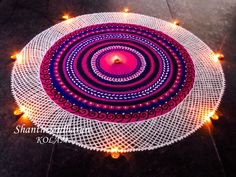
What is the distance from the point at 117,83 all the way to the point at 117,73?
0.10 metres

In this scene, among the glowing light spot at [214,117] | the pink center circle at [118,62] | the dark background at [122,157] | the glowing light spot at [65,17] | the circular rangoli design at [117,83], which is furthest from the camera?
the glowing light spot at [65,17]

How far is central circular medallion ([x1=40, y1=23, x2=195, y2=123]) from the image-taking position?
Result: 179 cm

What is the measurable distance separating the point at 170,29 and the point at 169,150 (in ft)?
3.94

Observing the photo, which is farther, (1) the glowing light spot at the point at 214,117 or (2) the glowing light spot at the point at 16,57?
(2) the glowing light spot at the point at 16,57

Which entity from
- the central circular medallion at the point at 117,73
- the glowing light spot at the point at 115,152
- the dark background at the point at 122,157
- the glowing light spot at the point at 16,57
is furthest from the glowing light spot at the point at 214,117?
the glowing light spot at the point at 16,57

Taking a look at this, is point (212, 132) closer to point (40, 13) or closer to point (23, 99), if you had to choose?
point (23, 99)

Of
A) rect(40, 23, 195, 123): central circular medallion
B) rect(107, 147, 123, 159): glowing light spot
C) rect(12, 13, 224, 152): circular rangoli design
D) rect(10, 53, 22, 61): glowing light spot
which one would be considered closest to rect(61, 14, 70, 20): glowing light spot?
rect(12, 13, 224, 152): circular rangoli design

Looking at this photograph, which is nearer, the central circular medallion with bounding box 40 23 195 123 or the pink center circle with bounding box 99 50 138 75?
the central circular medallion with bounding box 40 23 195 123

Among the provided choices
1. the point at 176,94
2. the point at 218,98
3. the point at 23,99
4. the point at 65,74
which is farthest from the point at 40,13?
the point at 218,98

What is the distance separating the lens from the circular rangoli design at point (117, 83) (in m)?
1.67

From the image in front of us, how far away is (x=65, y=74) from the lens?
1.98 meters

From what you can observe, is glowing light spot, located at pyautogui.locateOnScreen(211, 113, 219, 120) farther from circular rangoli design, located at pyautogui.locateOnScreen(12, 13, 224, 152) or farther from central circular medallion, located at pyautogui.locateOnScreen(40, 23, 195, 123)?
central circular medallion, located at pyautogui.locateOnScreen(40, 23, 195, 123)

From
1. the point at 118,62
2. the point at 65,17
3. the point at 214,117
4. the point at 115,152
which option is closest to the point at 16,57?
the point at 65,17

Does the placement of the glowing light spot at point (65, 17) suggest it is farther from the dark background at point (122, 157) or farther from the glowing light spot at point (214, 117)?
the glowing light spot at point (214, 117)
